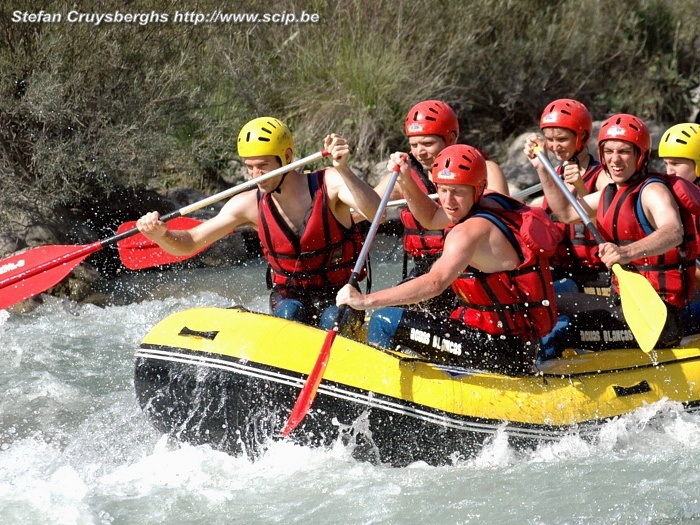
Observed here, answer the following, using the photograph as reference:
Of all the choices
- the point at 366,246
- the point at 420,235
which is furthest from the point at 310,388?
the point at 420,235

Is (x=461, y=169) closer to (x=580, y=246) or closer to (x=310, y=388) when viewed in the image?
(x=310, y=388)

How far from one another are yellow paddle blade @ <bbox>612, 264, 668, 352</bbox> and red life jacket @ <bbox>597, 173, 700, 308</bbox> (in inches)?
12.0

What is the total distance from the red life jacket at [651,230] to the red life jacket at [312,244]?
57.3 inches

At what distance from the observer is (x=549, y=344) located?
5238 millimetres

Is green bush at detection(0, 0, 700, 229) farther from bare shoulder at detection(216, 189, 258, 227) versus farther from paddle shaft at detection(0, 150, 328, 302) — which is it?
bare shoulder at detection(216, 189, 258, 227)

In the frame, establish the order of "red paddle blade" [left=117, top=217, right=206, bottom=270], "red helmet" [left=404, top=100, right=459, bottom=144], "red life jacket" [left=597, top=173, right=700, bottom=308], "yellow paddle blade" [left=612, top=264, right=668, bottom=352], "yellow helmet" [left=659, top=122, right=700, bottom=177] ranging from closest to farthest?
1. "yellow paddle blade" [left=612, top=264, right=668, bottom=352]
2. "red life jacket" [left=597, top=173, right=700, bottom=308]
3. "red helmet" [left=404, top=100, right=459, bottom=144]
4. "yellow helmet" [left=659, top=122, right=700, bottom=177]
5. "red paddle blade" [left=117, top=217, right=206, bottom=270]

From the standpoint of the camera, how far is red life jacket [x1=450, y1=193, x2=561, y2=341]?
463 centimetres

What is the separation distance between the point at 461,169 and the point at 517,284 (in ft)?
2.01

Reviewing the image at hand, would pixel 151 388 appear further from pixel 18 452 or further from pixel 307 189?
pixel 307 189

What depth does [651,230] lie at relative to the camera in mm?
5246

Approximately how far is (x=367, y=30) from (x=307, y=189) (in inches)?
265

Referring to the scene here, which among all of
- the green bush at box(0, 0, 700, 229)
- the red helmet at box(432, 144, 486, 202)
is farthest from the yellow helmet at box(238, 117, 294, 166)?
the green bush at box(0, 0, 700, 229)

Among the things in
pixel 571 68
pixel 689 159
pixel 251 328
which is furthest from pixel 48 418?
pixel 571 68

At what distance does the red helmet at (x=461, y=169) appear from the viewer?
462 centimetres
